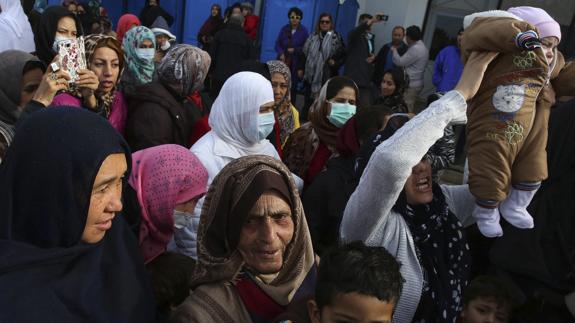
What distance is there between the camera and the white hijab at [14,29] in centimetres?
406

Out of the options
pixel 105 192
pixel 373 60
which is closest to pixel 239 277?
pixel 105 192

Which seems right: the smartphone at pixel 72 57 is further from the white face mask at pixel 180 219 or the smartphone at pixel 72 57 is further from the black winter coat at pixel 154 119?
the white face mask at pixel 180 219

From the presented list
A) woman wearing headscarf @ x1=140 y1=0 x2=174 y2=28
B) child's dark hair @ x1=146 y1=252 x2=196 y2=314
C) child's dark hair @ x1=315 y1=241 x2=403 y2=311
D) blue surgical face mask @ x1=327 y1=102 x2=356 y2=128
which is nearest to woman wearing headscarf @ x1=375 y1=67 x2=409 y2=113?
blue surgical face mask @ x1=327 y1=102 x2=356 y2=128

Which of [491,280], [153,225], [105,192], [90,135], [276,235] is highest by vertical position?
[90,135]

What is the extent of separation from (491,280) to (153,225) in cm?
151

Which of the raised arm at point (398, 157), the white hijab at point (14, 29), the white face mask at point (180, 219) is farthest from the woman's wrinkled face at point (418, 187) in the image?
the white hijab at point (14, 29)

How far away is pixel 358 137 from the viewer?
101 inches

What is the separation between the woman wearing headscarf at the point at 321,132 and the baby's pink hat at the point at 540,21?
4.44 ft

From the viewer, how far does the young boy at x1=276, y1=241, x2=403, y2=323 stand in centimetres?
137

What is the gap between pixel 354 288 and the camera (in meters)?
1.38

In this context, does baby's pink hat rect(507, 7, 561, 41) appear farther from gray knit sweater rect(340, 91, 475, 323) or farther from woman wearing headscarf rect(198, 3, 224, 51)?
woman wearing headscarf rect(198, 3, 224, 51)

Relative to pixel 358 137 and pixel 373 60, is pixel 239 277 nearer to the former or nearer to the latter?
pixel 358 137

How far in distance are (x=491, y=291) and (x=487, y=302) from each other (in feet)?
0.17

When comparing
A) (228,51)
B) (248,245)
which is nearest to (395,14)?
(228,51)
